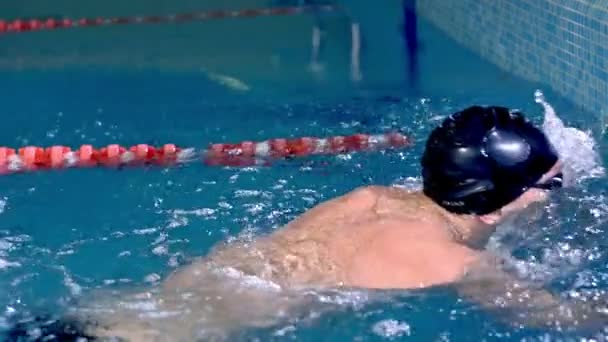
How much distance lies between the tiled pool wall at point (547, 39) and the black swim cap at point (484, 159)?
9.06 ft

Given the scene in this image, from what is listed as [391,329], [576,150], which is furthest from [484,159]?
[576,150]

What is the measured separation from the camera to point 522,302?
2861 millimetres

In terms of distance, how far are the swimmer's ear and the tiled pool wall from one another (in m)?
2.64

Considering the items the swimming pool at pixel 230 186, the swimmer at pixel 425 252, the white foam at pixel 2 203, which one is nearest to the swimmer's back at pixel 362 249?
the swimmer at pixel 425 252

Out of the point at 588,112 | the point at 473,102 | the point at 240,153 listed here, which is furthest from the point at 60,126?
the point at 588,112

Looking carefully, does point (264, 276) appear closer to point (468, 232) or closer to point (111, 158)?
point (468, 232)

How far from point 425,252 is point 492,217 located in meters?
0.37

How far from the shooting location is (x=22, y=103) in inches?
250

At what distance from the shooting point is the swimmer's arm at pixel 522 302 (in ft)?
9.14

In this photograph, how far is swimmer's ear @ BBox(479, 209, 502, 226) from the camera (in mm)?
2922

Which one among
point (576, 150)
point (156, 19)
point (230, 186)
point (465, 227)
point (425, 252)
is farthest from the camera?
point (156, 19)

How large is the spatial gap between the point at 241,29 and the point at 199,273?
652 centimetres

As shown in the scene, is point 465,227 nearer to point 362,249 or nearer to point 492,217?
point 492,217

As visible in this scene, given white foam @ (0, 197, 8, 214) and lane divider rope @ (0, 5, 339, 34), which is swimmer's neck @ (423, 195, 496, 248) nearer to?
white foam @ (0, 197, 8, 214)
